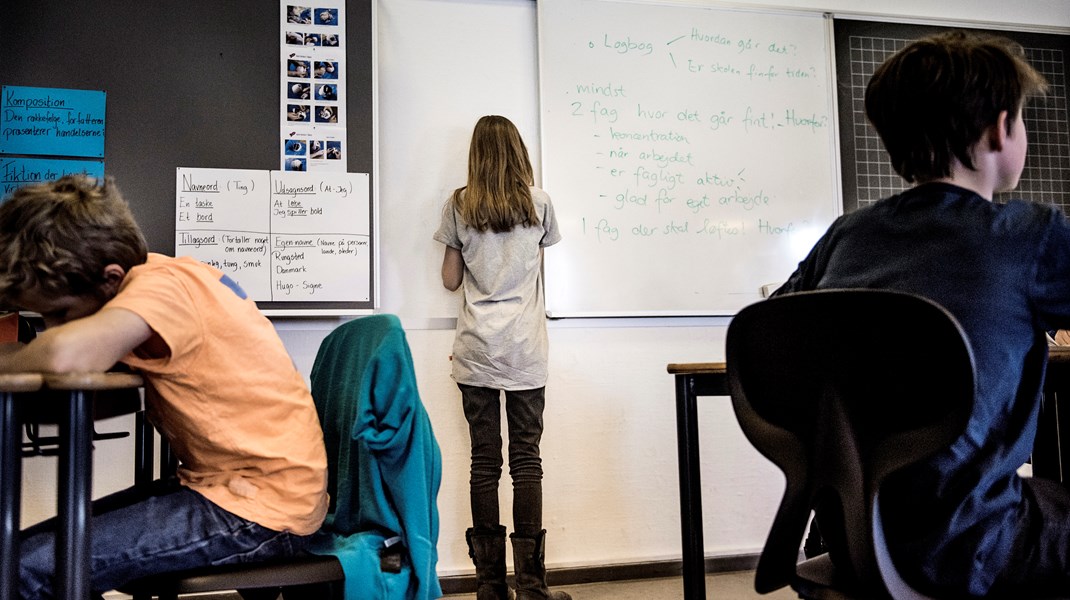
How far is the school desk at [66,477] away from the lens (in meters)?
1.01

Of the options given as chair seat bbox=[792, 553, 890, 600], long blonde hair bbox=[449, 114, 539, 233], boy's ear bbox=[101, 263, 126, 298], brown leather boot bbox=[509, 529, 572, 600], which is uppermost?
long blonde hair bbox=[449, 114, 539, 233]

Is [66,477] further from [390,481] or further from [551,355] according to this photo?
[551,355]

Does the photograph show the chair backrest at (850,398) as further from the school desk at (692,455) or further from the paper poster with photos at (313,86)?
the paper poster with photos at (313,86)

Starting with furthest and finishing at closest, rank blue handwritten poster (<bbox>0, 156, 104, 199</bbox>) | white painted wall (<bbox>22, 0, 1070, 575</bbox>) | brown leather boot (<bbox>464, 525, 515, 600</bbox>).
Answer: white painted wall (<bbox>22, 0, 1070, 575</bbox>) → blue handwritten poster (<bbox>0, 156, 104, 199</bbox>) → brown leather boot (<bbox>464, 525, 515, 600</bbox>)

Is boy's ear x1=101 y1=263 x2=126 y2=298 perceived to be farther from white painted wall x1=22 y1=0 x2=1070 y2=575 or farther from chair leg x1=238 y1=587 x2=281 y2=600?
white painted wall x1=22 y1=0 x2=1070 y2=575

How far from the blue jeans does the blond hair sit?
33 cm

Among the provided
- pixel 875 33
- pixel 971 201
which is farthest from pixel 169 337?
pixel 875 33

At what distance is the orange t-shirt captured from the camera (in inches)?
46.5

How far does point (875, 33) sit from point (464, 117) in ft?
5.32

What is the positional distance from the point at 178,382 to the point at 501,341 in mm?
1328

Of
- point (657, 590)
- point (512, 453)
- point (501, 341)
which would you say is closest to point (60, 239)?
point (501, 341)

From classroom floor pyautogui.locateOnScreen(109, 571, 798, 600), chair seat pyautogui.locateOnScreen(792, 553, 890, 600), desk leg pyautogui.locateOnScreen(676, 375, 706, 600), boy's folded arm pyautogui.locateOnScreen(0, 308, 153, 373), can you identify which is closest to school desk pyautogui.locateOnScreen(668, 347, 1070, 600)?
desk leg pyautogui.locateOnScreen(676, 375, 706, 600)

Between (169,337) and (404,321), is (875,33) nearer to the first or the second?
(404,321)

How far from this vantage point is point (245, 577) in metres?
1.17
